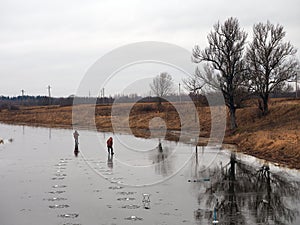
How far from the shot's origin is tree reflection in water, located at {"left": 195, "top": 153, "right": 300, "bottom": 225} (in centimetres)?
1383

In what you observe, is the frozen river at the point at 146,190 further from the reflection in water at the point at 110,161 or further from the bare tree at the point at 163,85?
the bare tree at the point at 163,85

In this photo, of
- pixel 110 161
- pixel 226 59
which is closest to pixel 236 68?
pixel 226 59

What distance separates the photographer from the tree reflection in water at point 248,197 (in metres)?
13.8

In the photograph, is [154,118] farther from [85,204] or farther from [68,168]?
[85,204]

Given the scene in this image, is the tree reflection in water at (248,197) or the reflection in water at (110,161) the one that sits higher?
the reflection in water at (110,161)

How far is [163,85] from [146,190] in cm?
5455

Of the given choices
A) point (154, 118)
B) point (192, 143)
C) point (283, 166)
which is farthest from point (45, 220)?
point (154, 118)

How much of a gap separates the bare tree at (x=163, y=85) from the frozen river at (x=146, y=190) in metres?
40.3

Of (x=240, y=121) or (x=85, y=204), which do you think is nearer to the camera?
(x=85, y=204)

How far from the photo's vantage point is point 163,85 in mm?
72562

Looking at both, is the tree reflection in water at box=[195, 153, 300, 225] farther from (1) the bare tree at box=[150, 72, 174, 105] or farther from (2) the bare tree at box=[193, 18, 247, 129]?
(1) the bare tree at box=[150, 72, 174, 105]

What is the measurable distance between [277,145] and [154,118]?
40.1 meters

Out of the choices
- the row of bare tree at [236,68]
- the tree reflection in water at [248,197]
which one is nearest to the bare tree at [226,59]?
the row of bare tree at [236,68]

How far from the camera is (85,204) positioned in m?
16.1
